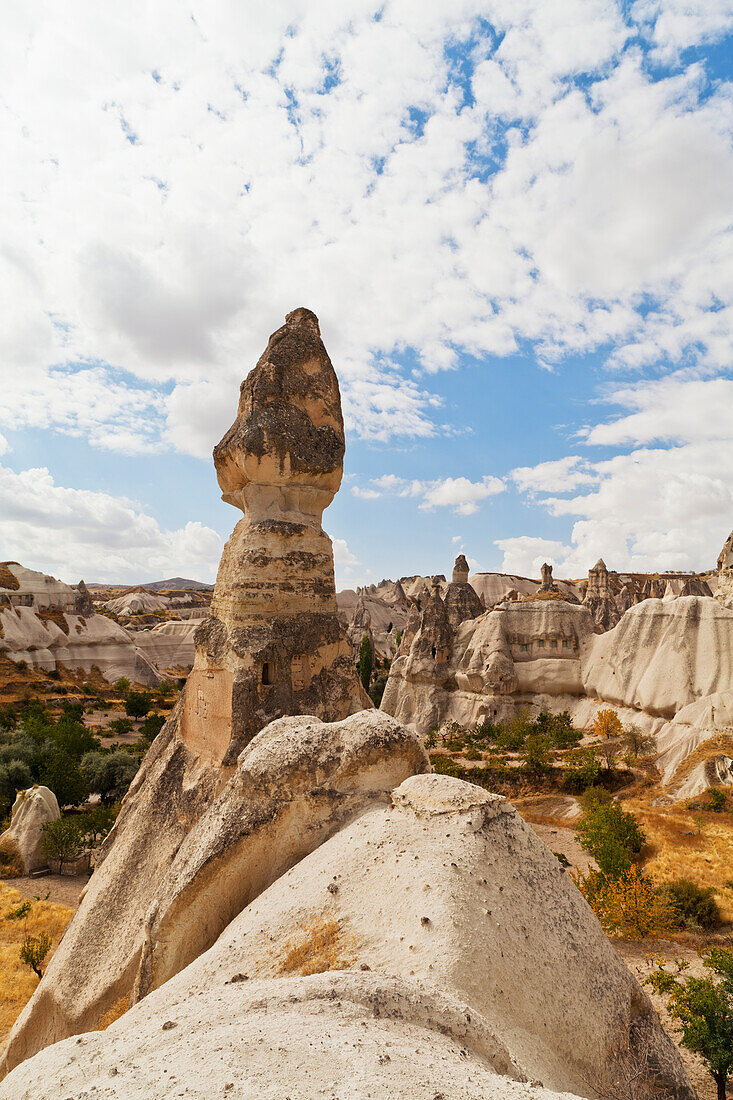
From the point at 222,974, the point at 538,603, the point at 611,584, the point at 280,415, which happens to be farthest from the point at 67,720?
the point at 611,584

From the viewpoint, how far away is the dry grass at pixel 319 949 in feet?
13.1

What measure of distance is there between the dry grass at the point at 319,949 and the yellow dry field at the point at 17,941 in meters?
10.2

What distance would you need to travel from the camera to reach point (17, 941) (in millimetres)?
15320

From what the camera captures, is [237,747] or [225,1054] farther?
[237,747]

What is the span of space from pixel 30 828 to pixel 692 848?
22.6m

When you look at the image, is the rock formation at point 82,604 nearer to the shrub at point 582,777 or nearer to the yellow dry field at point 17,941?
the yellow dry field at point 17,941

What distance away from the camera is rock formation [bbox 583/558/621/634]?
56.5 metres

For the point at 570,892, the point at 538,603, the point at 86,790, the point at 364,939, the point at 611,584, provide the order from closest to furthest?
1. the point at 364,939
2. the point at 570,892
3. the point at 86,790
4. the point at 538,603
5. the point at 611,584

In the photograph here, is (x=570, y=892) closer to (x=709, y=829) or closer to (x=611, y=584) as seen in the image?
(x=709, y=829)

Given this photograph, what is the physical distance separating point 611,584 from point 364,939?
7055 centimetres

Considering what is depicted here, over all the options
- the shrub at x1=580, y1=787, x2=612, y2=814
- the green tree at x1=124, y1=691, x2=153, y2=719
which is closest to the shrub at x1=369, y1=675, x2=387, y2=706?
the green tree at x1=124, y1=691, x2=153, y2=719

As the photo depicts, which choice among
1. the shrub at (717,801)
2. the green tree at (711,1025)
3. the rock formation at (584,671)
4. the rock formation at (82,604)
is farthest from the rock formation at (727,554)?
the rock formation at (82,604)

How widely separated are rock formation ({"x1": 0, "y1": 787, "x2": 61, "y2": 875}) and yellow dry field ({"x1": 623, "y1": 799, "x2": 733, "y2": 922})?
20.6 meters

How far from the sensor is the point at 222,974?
4242 mm
